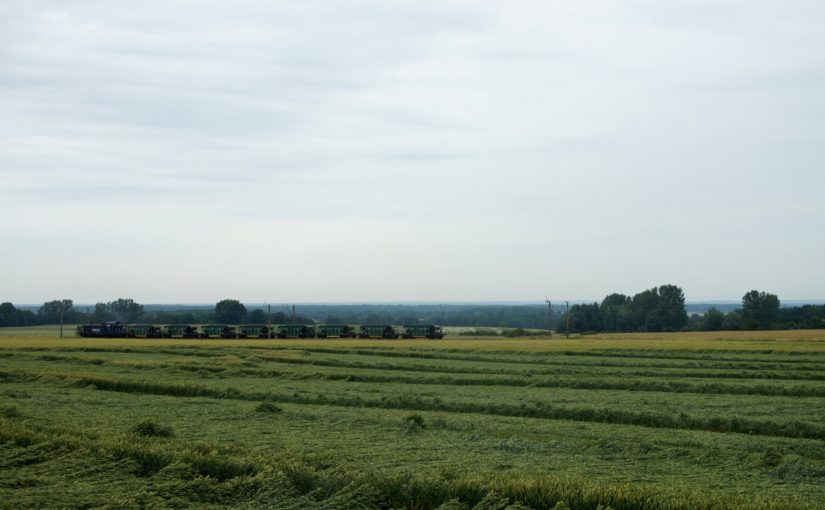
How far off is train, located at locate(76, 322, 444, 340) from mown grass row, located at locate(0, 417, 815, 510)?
2775 inches

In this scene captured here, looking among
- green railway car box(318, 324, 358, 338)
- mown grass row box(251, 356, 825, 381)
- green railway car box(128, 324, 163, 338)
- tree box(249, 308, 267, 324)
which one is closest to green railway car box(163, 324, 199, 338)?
green railway car box(128, 324, 163, 338)

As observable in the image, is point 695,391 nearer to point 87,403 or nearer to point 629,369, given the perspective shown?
point 629,369

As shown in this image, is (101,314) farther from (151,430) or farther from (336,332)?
(151,430)

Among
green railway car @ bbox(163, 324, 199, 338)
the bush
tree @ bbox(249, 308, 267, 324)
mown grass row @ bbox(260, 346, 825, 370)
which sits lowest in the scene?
mown grass row @ bbox(260, 346, 825, 370)

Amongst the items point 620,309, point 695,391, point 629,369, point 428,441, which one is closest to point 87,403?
point 428,441

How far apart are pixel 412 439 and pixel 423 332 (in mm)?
69899

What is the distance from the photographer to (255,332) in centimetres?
8562

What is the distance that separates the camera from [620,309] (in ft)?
409

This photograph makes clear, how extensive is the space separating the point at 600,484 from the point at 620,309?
11664 cm

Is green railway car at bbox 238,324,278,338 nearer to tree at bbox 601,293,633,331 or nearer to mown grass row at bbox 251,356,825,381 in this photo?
mown grass row at bbox 251,356,825,381

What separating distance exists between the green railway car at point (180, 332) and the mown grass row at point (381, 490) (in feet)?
241

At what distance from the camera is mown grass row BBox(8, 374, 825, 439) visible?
19.8 m

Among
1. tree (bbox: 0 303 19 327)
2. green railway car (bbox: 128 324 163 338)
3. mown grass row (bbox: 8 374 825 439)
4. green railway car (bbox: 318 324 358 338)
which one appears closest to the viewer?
mown grass row (bbox: 8 374 825 439)

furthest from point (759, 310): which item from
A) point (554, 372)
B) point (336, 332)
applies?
point (554, 372)
